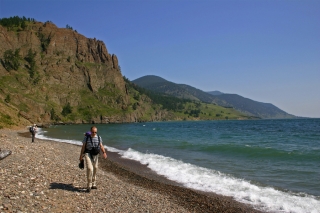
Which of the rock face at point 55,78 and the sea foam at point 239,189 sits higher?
the rock face at point 55,78

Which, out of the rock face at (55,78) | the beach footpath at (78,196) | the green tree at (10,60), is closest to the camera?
the beach footpath at (78,196)

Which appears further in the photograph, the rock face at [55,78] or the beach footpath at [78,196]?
the rock face at [55,78]

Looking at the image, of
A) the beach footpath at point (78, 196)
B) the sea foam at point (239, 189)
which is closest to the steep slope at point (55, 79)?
the sea foam at point (239, 189)

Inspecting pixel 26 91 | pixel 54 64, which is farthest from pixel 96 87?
pixel 26 91

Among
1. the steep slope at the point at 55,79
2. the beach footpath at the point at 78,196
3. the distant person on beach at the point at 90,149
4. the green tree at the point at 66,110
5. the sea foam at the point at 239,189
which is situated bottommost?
the sea foam at the point at 239,189

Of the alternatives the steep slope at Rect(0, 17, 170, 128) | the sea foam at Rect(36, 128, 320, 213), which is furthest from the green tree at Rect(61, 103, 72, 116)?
the sea foam at Rect(36, 128, 320, 213)

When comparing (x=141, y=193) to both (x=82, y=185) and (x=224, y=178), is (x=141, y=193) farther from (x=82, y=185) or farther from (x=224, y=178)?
(x=224, y=178)

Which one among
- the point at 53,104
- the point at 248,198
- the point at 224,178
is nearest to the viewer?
the point at 248,198

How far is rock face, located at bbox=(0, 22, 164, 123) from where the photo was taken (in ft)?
427

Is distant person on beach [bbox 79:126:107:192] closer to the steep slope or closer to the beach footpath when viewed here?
the beach footpath

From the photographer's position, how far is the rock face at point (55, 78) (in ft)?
427

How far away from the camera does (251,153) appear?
1200 inches

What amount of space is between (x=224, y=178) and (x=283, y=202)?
5278mm

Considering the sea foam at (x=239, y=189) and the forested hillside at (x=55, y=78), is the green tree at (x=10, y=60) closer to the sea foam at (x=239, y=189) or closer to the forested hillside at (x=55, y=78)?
the forested hillside at (x=55, y=78)
